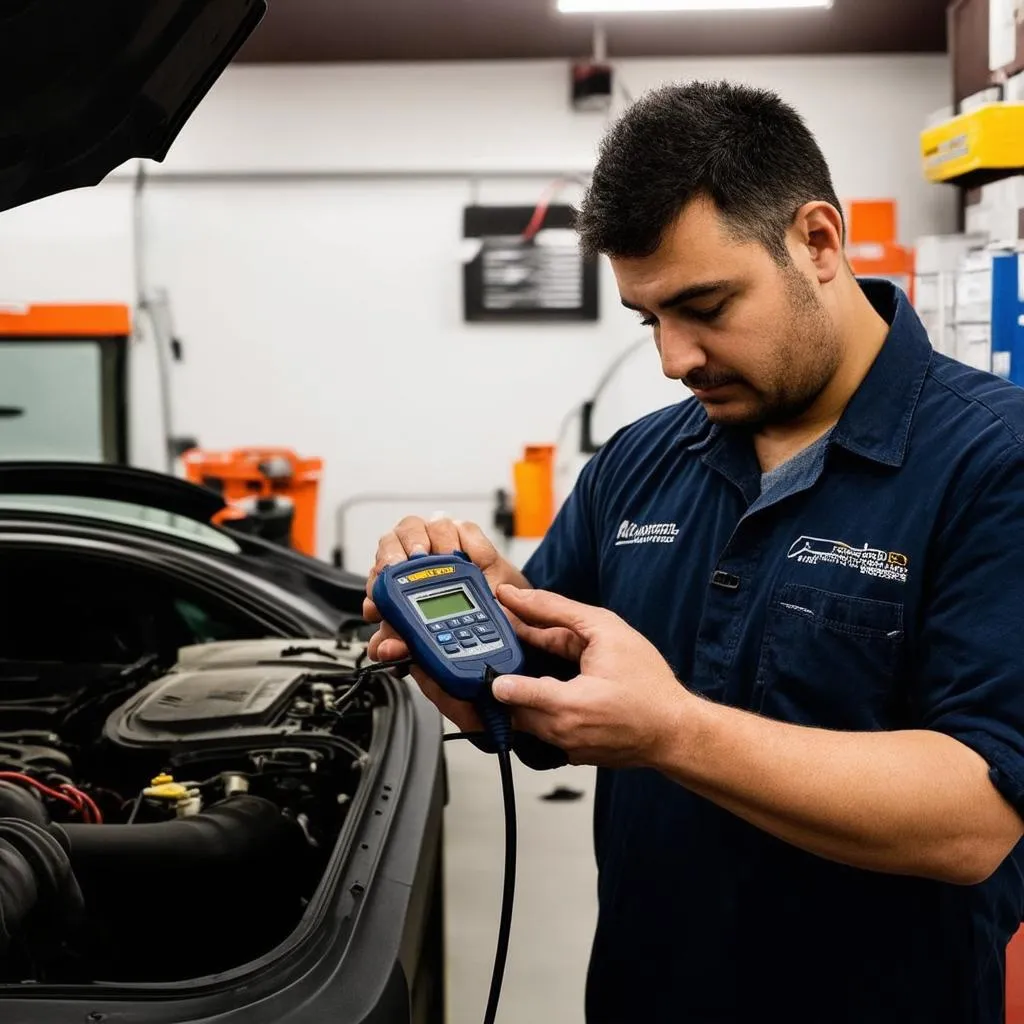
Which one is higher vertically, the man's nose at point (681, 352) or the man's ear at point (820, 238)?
the man's ear at point (820, 238)

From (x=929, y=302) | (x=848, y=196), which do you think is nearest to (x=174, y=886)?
(x=929, y=302)

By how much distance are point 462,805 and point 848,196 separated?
3.40m

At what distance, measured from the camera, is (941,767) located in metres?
0.90

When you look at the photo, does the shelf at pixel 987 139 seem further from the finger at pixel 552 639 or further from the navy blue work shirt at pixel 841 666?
the finger at pixel 552 639

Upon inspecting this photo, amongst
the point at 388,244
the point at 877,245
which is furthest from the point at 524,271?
the point at 877,245

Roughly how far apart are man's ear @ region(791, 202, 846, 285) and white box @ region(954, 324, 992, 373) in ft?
7.78

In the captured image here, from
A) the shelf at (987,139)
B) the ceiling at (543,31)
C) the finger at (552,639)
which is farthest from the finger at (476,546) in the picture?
the ceiling at (543,31)

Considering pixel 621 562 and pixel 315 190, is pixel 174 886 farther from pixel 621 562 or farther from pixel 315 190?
pixel 315 190

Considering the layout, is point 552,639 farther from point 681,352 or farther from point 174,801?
point 174,801

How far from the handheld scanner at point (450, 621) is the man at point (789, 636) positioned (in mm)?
36

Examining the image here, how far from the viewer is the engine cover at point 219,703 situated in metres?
1.95

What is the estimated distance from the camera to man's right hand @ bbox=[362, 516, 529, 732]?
42.9 inches

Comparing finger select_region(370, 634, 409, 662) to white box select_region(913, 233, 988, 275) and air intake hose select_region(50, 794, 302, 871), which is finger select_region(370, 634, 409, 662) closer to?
air intake hose select_region(50, 794, 302, 871)

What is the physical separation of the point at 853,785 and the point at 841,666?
0.59ft
